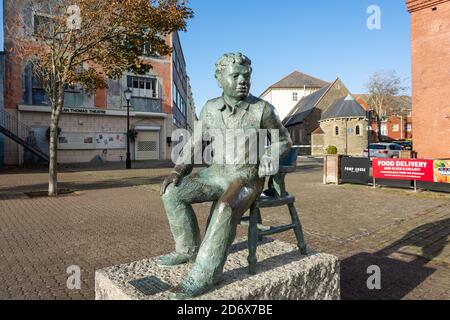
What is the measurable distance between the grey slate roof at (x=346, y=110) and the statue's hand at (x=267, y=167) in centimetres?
4025

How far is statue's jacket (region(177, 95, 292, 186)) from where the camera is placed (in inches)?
104

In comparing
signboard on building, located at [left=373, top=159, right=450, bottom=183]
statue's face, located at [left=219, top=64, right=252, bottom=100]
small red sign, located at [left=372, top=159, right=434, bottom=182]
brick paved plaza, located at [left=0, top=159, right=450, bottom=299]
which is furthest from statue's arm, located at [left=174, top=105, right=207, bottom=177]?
small red sign, located at [left=372, top=159, right=434, bottom=182]

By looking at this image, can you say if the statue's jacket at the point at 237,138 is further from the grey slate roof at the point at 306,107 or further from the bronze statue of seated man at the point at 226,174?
the grey slate roof at the point at 306,107

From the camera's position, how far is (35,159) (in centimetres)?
2167

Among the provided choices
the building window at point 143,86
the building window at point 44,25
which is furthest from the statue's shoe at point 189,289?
the building window at point 143,86

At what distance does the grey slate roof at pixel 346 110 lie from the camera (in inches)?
1567

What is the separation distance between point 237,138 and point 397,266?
284 cm

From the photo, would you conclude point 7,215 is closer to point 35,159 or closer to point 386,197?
point 386,197

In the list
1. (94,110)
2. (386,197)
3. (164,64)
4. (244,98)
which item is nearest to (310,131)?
(164,64)

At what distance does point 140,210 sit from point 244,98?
5720 millimetres

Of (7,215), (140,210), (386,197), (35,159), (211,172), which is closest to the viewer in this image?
(211,172)

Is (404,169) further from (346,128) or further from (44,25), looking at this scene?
(346,128)

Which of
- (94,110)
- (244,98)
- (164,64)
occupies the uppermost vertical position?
(164,64)
